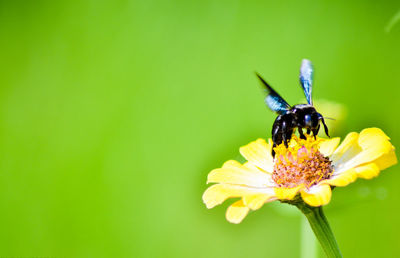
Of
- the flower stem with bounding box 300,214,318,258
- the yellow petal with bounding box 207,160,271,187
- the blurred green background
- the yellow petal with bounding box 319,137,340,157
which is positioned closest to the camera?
the yellow petal with bounding box 207,160,271,187

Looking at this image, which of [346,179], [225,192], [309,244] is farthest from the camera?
[309,244]

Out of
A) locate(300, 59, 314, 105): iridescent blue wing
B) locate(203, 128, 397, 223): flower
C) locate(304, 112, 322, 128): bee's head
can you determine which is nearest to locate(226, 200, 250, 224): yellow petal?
locate(203, 128, 397, 223): flower

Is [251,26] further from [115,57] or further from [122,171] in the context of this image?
[122,171]

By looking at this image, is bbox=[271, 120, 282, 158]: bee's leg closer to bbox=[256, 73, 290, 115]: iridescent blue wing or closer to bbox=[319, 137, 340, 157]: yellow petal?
bbox=[256, 73, 290, 115]: iridescent blue wing

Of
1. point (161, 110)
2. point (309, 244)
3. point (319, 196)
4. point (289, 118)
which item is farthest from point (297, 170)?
point (161, 110)

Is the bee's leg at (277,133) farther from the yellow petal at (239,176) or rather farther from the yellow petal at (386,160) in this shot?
the yellow petal at (386,160)

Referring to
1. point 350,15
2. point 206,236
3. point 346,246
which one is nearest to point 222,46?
point 350,15

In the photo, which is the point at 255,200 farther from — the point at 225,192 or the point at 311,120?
the point at 311,120
